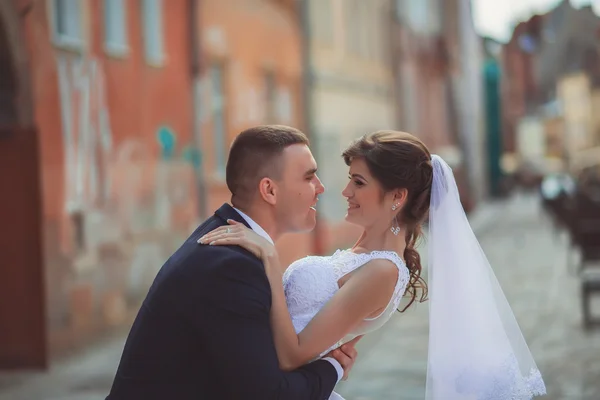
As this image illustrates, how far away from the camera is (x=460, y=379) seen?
11.5 ft

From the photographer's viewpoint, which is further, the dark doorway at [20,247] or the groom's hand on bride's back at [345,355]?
the dark doorway at [20,247]

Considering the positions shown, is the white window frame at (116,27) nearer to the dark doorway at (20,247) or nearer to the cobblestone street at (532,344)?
the dark doorway at (20,247)

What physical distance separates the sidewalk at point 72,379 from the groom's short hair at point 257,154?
4.93 meters

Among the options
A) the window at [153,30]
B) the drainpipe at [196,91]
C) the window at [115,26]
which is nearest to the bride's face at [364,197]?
the window at [115,26]

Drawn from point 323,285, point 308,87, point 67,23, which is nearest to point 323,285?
point 323,285

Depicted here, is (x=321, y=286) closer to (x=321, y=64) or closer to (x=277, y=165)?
(x=277, y=165)

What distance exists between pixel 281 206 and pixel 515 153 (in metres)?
102

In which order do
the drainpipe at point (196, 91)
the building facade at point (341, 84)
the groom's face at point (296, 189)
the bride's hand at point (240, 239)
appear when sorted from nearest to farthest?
the bride's hand at point (240, 239) → the groom's face at point (296, 189) → the drainpipe at point (196, 91) → the building facade at point (341, 84)

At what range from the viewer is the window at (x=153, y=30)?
39.5ft

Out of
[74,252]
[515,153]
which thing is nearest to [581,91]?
[515,153]

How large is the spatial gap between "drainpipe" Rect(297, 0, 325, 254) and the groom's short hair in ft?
48.5

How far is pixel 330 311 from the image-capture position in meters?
2.98

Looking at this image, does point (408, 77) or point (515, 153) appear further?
point (515, 153)

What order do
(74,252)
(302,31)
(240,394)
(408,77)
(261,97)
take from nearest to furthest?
(240,394), (74,252), (261,97), (302,31), (408,77)
